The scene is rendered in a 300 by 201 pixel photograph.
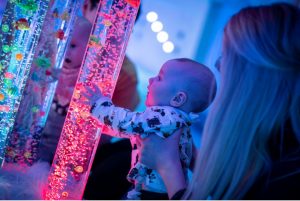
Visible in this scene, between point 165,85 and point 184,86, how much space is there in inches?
2.3

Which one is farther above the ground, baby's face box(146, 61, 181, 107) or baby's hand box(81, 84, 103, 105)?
baby's face box(146, 61, 181, 107)

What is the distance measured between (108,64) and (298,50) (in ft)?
1.92

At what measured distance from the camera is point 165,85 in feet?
3.67

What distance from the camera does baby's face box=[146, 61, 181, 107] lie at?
111 cm

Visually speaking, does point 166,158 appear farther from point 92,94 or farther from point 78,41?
point 78,41

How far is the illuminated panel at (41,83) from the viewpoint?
47.6 inches

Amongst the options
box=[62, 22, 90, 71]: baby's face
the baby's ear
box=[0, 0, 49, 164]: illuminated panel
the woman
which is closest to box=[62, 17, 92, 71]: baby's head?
box=[62, 22, 90, 71]: baby's face

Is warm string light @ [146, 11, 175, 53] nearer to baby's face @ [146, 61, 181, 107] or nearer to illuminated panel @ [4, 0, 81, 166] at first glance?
illuminated panel @ [4, 0, 81, 166]

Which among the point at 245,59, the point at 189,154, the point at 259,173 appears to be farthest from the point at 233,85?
the point at 189,154

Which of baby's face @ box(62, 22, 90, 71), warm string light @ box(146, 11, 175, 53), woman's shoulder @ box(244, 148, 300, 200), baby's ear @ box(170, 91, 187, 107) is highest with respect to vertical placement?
warm string light @ box(146, 11, 175, 53)

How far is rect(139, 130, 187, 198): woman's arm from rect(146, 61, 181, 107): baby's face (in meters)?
0.11

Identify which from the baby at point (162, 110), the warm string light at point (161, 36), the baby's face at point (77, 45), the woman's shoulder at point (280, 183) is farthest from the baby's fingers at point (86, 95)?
the warm string light at point (161, 36)

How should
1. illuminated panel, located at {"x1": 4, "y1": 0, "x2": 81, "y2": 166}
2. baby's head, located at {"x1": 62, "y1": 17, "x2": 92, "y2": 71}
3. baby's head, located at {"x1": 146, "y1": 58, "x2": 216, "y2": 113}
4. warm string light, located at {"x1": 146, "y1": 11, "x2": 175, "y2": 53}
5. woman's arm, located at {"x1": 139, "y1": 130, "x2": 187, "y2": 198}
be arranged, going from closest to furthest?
woman's arm, located at {"x1": 139, "y1": 130, "x2": 187, "y2": 198}, baby's head, located at {"x1": 146, "y1": 58, "x2": 216, "y2": 113}, illuminated panel, located at {"x1": 4, "y1": 0, "x2": 81, "y2": 166}, baby's head, located at {"x1": 62, "y1": 17, "x2": 92, "y2": 71}, warm string light, located at {"x1": 146, "y1": 11, "x2": 175, "y2": 53}

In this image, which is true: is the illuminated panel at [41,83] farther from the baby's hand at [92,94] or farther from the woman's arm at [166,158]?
the woman's arm at [166,158]
